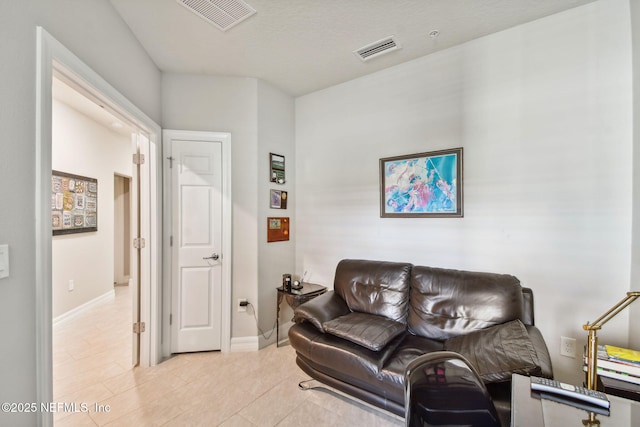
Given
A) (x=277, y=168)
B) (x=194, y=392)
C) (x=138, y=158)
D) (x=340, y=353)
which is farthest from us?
(x=277, y=168)

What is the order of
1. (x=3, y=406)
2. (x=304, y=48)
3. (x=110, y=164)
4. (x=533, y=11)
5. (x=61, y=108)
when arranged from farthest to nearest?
(x=110, y=164) → (x=61, y=108) → (x=304, y=48) → (x=533, y=11) → (x=3, y=406)

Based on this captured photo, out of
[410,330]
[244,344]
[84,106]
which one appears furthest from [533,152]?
[84,106]

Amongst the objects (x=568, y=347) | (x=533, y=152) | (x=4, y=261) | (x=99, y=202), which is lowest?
(x=568, y=347)

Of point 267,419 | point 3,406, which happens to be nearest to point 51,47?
point 3,406

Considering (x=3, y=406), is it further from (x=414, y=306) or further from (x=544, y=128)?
(x=544, y=128)

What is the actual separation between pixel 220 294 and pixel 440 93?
296cm

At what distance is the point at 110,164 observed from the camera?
4555 millimetres

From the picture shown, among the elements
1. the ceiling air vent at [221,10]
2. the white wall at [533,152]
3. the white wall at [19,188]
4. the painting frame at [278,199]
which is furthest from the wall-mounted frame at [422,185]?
the white wall at [19,188]

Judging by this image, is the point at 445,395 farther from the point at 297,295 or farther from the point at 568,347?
the point at 297,295

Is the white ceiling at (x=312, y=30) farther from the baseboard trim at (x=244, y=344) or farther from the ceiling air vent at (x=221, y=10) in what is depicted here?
the baseboard trim at (x=244, y=344)

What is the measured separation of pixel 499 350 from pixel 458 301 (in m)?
0.58

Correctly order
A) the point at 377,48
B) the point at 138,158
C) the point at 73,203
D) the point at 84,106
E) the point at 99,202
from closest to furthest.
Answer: the point at 377,48 < the point at 138,158 < the point at 84,106 < the point at 73,203 < the point at 99,202

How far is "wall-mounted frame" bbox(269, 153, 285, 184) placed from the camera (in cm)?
313

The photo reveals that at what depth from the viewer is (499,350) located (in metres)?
1.48
